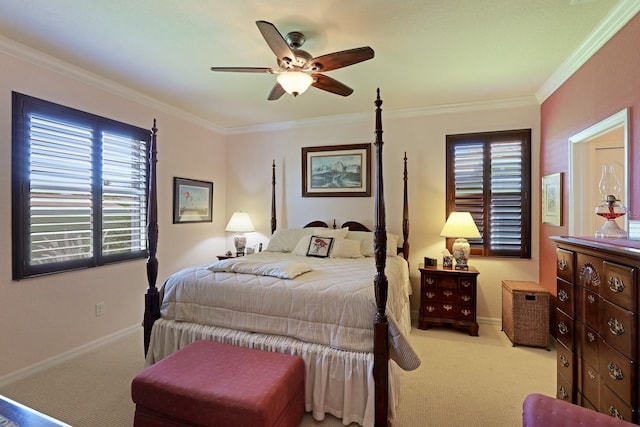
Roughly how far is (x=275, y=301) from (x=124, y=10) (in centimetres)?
218

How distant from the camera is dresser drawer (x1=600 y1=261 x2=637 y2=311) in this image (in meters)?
1.22

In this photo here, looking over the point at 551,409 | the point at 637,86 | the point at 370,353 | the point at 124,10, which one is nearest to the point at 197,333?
the point at 370,353

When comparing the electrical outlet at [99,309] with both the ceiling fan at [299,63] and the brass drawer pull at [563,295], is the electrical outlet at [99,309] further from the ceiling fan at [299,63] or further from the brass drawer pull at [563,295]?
the brass drawer pull at [563,295]

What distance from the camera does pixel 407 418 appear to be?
6.46ft

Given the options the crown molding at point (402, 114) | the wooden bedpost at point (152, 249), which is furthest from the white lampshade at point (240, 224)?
the wooden bedpost at point (152, 249)

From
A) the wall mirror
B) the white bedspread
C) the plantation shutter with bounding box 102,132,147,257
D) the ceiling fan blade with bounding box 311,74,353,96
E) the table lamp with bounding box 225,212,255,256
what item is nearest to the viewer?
the white bedspread

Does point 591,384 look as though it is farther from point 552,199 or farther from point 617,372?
point 552,199

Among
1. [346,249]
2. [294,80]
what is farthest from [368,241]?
[294,80]

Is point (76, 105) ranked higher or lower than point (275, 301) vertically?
higher

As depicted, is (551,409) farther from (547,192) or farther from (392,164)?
(392,164)

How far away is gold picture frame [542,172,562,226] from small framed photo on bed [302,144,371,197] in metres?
1.97

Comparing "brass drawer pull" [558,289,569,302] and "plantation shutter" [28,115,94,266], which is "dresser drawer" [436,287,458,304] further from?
"plantation shutter" [28,115,94,266]

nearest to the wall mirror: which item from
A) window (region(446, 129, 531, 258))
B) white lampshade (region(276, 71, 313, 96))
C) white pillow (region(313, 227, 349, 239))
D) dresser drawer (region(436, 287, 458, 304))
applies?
window (region(446, 129, 531, 258))

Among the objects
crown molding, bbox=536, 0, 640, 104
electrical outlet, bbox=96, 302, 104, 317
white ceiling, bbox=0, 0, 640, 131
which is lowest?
electrical outlet, bbox=96, 302, 104, 317
